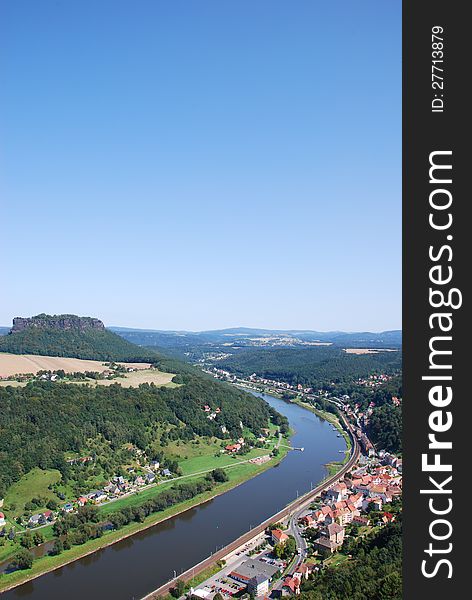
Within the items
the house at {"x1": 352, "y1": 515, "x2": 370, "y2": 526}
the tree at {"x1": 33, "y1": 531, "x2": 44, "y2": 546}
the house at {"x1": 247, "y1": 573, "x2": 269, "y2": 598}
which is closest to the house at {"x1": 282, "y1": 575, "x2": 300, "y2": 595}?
the house at {"x1": 247, "y1": 573, "x2": 269, "y2": 598}

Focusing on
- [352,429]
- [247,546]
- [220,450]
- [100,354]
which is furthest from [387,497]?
[100,354]

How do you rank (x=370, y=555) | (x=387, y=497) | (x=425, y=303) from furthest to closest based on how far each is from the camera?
(x=387, y=497), (x=370, y=555), (x=425, y=303)

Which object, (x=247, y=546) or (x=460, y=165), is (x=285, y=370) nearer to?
(x=247, y=546)

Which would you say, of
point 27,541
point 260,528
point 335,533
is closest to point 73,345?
point 27,541

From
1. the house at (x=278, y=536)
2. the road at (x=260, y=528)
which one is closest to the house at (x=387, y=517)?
the road at (x=260, y=528)

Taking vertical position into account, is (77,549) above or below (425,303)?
below

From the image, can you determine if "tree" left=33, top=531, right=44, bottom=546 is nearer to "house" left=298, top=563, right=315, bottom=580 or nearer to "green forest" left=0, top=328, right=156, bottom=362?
"house" left=298, top=563, right=315, bottom=580

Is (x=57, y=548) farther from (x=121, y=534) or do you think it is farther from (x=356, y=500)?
(x=356, y=500)
